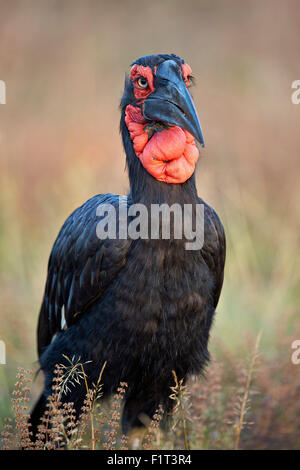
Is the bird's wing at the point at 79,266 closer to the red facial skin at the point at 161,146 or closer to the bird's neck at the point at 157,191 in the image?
the bird's neck at the point at 157,191

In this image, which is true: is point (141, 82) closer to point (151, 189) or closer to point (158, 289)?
point (151, 189)

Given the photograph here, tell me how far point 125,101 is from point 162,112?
30cm

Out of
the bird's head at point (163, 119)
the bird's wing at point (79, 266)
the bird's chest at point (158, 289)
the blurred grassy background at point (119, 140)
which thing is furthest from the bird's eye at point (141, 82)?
the blurred grassy background at point (119, 140)

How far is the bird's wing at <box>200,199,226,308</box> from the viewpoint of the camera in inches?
102

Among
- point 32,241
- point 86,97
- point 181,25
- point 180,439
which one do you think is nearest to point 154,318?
point 180,439

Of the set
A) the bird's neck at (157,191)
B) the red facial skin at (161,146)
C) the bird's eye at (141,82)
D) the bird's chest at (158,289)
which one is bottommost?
the bird's chest at (158,289)

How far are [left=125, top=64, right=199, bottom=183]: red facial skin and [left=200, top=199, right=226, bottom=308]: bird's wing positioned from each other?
0.97 feet

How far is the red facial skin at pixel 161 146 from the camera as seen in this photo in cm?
232

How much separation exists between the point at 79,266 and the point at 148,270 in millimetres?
387

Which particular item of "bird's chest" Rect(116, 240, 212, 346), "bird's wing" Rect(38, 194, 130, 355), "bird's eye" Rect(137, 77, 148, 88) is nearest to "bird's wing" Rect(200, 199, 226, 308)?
"bird's chest" Rect(116, 240, 212, 346)

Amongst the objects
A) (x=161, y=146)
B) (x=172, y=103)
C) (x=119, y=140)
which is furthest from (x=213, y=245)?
(x=119, y=140)

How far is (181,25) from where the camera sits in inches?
255

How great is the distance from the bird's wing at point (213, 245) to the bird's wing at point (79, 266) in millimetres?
401

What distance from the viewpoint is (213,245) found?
263 cm
